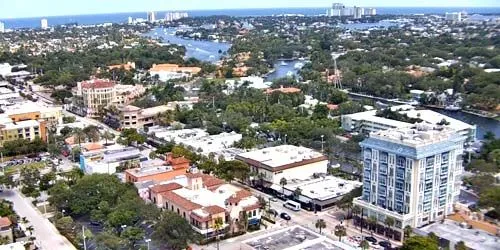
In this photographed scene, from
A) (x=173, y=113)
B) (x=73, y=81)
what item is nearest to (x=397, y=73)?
(x=173, y=113)

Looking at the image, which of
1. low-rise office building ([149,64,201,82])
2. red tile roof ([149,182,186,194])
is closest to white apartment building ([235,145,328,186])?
red tile roof ([149,182,186,194])

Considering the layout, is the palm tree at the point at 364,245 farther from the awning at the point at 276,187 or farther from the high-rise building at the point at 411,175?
the awning at the point at 276,187

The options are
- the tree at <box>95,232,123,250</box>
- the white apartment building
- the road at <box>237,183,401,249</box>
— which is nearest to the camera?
the tree at <box>95,232,123,250</box>

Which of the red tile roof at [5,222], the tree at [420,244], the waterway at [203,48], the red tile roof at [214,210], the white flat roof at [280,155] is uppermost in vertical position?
the waterway at [203,48]

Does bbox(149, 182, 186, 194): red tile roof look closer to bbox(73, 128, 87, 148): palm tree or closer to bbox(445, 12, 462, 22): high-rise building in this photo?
bbox(73, 128, 87, 148): palm tree

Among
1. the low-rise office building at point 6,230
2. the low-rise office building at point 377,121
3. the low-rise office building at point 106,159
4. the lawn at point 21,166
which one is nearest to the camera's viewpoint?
the low-rise office building at point 6,230

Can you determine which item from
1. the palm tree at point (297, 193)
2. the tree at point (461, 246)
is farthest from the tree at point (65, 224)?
the tree at point (461, 246)

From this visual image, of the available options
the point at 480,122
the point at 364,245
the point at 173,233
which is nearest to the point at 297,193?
the point at 364,245
